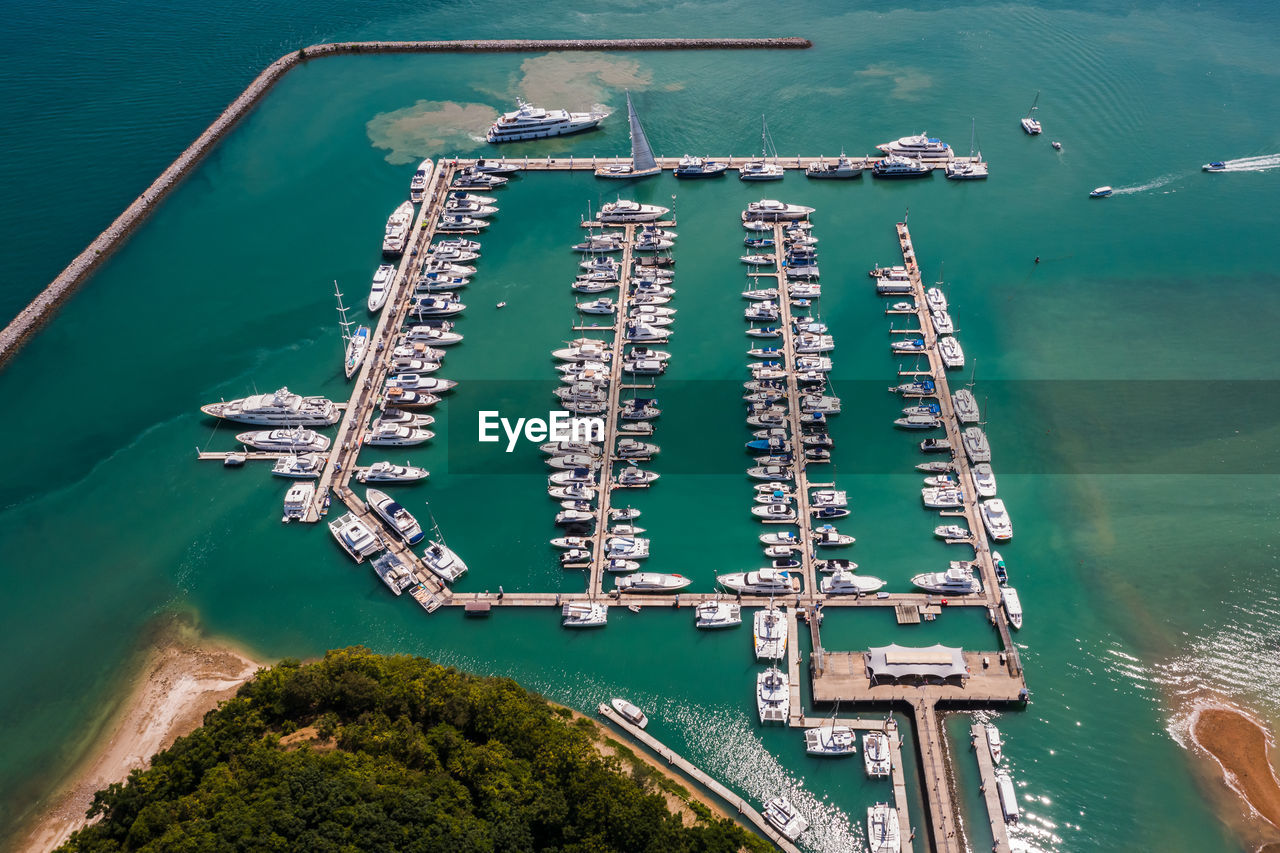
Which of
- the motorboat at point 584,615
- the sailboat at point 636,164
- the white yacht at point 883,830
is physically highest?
the sailboat at point 636,164

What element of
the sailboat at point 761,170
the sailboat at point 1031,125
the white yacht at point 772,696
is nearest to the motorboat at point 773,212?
the sailboat at point 761,170

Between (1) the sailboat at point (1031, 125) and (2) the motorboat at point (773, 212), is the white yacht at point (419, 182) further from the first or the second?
(1) the sailboat at point (1031, 125)

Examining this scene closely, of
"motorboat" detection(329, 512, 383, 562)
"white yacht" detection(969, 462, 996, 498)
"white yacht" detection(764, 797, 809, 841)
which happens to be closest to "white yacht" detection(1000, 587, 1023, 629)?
"white yacht" detection(969, 462, 996, 498)

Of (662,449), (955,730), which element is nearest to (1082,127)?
(662,449)

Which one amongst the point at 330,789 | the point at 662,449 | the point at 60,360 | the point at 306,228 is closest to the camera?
the point at 330,789

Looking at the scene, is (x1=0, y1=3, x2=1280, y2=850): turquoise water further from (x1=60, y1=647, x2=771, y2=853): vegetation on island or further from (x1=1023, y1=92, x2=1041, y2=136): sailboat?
(x1=60, y1=647, x2=771, y2=853): vegetation on island

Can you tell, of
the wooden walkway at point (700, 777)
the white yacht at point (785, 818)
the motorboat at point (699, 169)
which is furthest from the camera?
the motorboat at point (699, 169)

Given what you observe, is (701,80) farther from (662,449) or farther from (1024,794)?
(1024,794)
